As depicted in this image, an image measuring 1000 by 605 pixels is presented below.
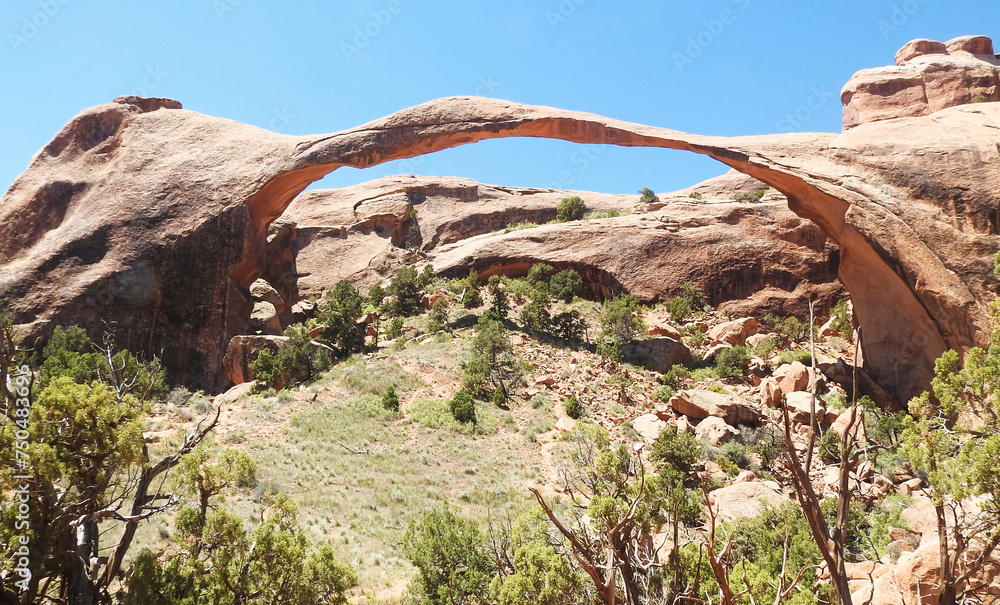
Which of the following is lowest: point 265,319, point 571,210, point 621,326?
point 621,326

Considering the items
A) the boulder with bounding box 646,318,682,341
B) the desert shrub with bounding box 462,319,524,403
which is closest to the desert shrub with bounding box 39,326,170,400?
the desert shrub with bounding box 462,319,524,403

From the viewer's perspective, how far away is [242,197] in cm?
1984

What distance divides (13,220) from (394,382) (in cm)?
1507

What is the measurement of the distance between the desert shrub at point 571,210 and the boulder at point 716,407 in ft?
80.6

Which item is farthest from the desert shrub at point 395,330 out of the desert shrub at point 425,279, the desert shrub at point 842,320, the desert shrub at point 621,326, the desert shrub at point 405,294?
the desert shrub at point 842,320

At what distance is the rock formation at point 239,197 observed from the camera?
14.2 meters

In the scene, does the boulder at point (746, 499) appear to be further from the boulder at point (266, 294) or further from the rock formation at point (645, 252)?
the boulder at point (266, 294)

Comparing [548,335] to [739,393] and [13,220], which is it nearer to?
[739,393]

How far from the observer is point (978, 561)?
417cm

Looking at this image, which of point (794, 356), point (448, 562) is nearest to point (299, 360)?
point (448, 562)

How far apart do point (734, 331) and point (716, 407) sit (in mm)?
7776

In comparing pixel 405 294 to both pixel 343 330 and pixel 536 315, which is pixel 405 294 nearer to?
pixel 343 330

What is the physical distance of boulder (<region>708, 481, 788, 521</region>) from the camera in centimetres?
962

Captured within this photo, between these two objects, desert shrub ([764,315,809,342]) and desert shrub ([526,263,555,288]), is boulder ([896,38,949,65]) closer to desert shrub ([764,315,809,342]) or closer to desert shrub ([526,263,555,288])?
desert shrub ([764,315,809,342])
